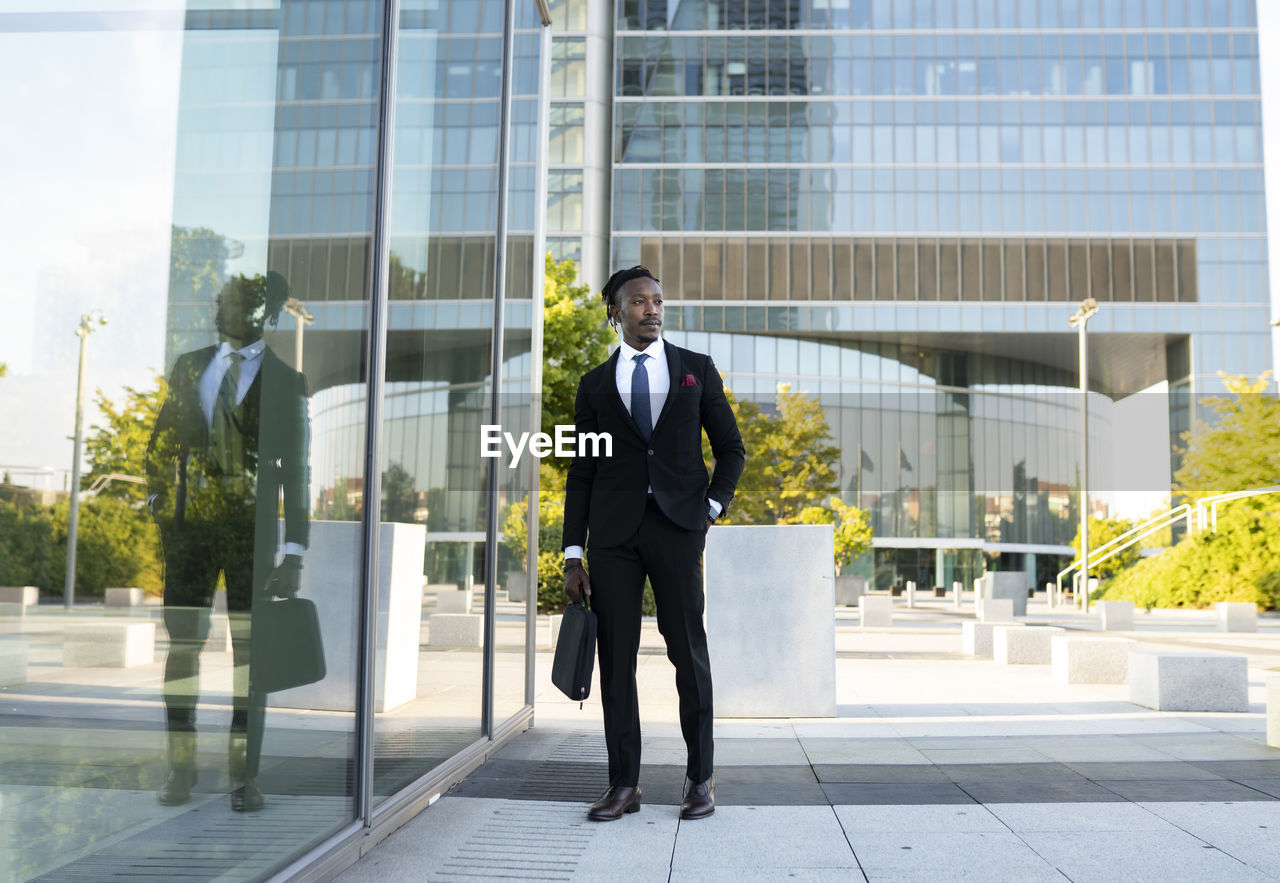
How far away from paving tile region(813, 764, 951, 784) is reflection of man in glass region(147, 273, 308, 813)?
329 centimetres

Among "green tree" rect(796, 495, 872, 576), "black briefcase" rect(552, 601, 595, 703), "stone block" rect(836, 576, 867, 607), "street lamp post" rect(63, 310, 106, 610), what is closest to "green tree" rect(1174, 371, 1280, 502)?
"green tree" rect(796, 495, 872, 576)

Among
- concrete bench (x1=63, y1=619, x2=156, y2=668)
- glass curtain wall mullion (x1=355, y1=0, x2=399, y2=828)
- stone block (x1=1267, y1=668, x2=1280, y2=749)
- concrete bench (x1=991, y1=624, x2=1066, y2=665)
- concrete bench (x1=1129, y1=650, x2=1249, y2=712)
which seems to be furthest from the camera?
concrete bench (x1=991, y1=624, x2=1066, y2=665)

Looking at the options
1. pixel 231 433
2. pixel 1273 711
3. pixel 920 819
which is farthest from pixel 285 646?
pixel 1273 711

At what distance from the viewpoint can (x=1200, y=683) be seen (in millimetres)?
8570

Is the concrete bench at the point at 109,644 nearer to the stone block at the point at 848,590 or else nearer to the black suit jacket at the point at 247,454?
the black suit jacket at the point at 247,454

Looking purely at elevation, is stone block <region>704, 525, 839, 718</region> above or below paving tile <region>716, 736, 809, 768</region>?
above

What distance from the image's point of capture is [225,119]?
292 cm

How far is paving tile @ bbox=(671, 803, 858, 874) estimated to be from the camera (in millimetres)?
3857

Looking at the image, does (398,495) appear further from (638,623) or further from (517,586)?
(517,586)

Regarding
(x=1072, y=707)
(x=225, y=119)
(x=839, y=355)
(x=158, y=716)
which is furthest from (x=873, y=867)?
(x=839, y=355)

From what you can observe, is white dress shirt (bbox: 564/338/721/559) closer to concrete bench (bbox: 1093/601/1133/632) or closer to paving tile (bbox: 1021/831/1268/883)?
paving tile (bbox: 1021/831/1268/883)

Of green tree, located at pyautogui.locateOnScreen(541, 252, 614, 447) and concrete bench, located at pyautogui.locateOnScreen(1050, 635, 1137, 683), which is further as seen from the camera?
green tree, located at pyautogui.locateOnScreen(541, 252, 614, 447)

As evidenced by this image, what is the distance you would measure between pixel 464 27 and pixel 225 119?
2.88 metres

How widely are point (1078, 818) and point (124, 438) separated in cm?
394
